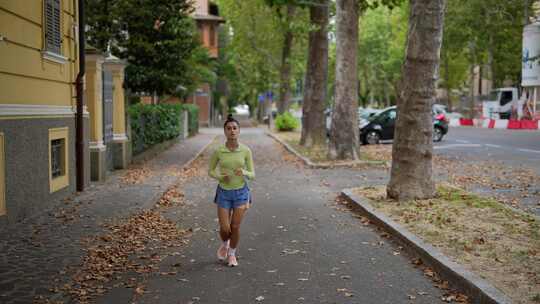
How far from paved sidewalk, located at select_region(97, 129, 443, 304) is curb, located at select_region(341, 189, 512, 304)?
0.17 metres

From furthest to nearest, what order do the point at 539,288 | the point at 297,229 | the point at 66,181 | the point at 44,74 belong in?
the point at 66,181 → the point at 44,74 → the point at 297,229 → the point at 539,288

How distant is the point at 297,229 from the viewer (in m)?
9.48

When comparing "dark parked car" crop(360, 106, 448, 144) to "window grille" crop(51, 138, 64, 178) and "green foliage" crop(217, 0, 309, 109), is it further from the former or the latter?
"window grille" crop(51, 138, 64, 178)

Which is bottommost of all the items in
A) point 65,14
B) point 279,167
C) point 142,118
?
point 279,167

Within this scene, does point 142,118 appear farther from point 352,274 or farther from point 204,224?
point 352,274

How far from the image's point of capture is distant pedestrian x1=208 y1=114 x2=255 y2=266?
710 cm

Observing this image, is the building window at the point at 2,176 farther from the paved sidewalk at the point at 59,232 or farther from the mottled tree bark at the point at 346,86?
the mottled tree bark at the point at 346,86

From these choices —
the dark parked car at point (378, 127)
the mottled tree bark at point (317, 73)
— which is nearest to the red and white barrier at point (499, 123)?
the dark parked car at point (378, 127)

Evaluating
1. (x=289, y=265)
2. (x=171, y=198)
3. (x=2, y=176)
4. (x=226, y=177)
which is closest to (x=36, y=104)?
(x=2, y=176)

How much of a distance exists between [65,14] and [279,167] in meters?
8.66

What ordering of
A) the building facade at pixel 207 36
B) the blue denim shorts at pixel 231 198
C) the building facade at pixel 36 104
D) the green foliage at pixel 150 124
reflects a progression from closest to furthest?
1. the blue denim shorts at pixel 231 198
2. the building facade at pixel 36 104
3. the green foliage at pixel 150 124
4. the building facade at pixel 207 36

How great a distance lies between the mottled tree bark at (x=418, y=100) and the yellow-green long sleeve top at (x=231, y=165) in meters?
4.49

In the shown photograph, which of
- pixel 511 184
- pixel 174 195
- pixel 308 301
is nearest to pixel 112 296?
pixel 308 301

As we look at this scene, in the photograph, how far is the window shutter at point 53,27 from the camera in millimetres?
11008
